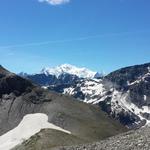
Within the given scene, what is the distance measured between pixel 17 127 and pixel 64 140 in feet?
238

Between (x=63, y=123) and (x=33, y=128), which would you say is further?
(x=63, y=123)

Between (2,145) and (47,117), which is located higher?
(47,117)

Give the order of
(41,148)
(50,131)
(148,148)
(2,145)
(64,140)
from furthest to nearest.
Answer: (2,145) → (50,131) → (64,140) → (41,148) → (148,148)

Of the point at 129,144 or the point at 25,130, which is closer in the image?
the point at 129,144

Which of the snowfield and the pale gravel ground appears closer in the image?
the pale gravel ground

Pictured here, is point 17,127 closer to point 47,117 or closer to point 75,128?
point 47,117

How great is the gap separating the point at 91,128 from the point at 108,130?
938 cm

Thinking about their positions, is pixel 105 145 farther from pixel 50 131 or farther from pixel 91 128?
pixel 91 128

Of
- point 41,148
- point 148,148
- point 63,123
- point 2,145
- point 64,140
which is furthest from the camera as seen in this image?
point 63,123

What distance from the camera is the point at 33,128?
583 ft

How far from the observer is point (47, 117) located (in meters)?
200

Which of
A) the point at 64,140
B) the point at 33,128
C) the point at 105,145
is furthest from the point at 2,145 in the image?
the point at 105,145

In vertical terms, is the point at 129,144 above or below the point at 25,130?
below

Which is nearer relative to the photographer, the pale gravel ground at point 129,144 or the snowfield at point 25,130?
the pale gravel ground at point 129,144
